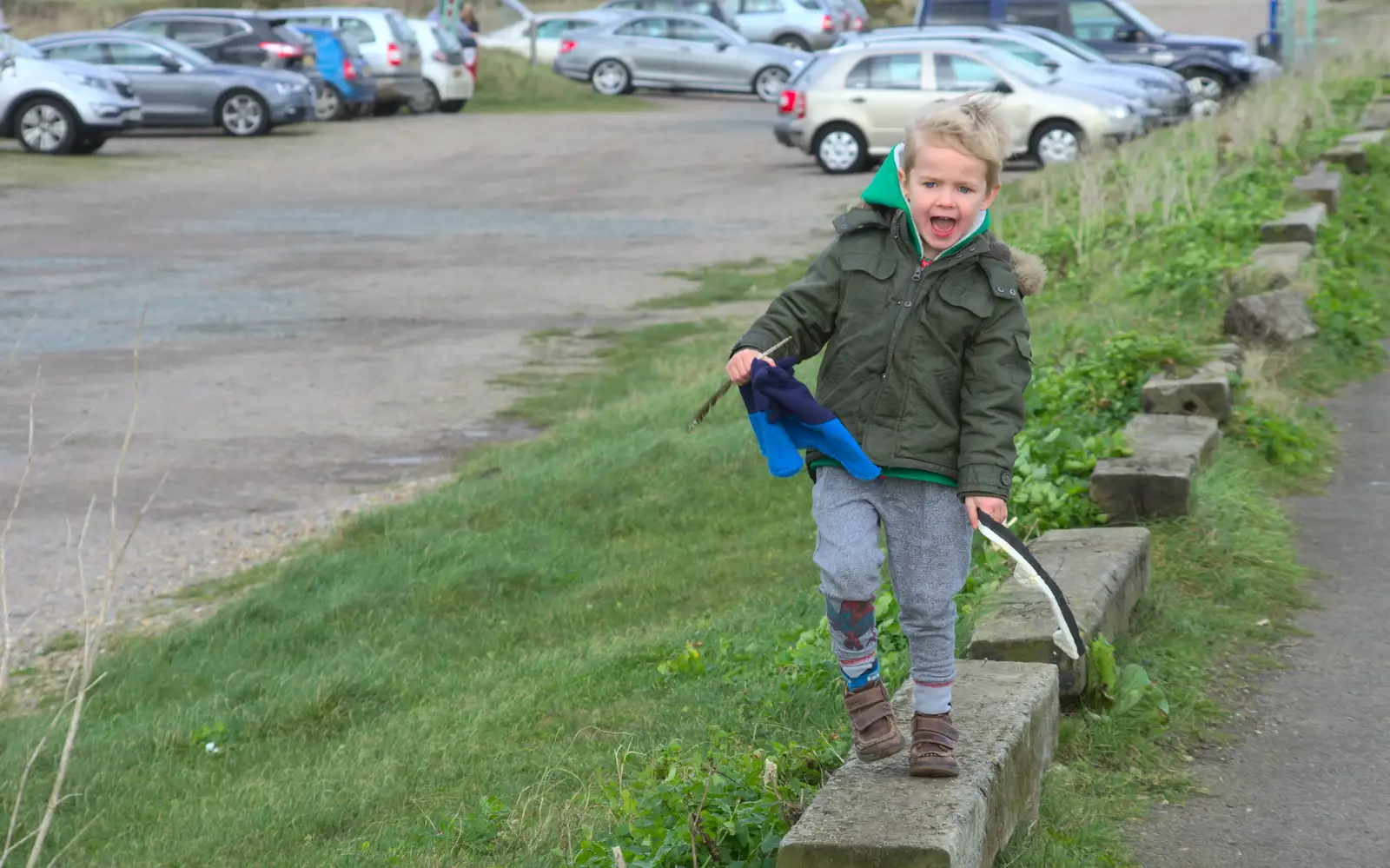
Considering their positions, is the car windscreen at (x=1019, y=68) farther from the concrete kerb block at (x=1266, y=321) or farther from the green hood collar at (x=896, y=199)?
the green hood collar at (x=896, y=199)

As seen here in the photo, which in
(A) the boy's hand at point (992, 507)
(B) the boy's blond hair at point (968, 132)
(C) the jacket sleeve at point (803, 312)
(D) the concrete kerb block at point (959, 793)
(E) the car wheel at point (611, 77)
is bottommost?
(E) the car wheel at point (611, 77)

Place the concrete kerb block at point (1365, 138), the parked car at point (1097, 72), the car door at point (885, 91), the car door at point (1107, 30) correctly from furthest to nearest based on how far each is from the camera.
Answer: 1. the car door at point (1107, 30)
2. the car door at point (885, 91)
3. the parked car at point (1097, 72)
4. the concrete kerb block at point (1365, 138)

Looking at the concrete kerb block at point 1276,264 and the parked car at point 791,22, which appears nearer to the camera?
the concrete kerb block at point 1276,264

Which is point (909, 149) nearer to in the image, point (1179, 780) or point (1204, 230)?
point (1179, 780)

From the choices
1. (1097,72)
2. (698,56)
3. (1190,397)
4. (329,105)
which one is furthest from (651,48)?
(1190,397)

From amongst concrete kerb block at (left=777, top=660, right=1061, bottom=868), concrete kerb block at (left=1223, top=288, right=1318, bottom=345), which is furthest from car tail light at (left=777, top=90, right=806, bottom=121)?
concrete kerb block at (left=777, top=660, right=1061, bottom=868)

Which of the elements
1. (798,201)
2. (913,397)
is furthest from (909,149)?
(798,201)

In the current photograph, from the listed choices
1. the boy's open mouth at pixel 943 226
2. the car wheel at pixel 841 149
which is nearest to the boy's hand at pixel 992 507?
the boy's open mouth at pixel 943 226

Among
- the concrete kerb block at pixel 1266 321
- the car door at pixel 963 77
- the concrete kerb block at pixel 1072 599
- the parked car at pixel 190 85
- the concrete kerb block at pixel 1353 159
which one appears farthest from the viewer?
the parked car at pixel 190 85

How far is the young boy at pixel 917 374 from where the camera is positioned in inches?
142

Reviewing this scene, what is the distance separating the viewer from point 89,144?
24.2m

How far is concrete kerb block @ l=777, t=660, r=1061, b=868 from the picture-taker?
3193mm

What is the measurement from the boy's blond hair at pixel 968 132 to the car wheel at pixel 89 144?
22087 millimetres

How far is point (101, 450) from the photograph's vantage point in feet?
30.4
